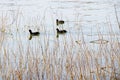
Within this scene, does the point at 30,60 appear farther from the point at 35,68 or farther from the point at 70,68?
the point at 70,68

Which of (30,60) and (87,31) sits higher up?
(87,31)

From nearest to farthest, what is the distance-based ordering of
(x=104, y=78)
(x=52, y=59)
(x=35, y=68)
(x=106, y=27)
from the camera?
(x=104, y=78)
(x=35, y=68)
(x=52, y=59)
(x=106, y=27)

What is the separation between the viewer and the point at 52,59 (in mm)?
7082

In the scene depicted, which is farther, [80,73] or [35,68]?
[35,68]

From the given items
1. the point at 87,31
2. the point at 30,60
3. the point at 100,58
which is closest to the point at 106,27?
the point at 87,31

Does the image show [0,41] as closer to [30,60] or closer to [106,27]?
[30,60]

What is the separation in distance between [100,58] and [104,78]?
46.0 inches

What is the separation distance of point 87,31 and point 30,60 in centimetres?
565

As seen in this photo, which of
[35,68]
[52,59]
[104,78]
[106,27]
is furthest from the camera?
[106,27]

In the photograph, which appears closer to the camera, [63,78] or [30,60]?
[63,78]

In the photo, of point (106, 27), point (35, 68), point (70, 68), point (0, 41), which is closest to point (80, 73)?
point (70, 68)

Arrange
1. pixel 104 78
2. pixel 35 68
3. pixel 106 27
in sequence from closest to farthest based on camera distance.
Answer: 1. pixel 104 78
2. pixel 35 68
3. pixel 106 27

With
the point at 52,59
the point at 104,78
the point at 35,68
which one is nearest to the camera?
the point at 104,78

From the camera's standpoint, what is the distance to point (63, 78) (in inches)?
255
